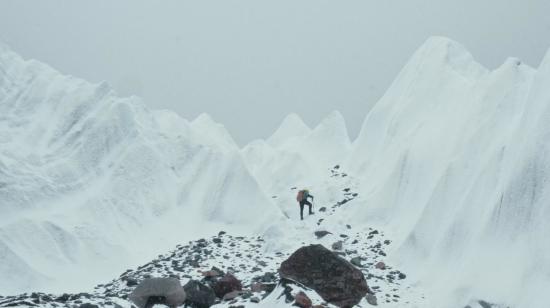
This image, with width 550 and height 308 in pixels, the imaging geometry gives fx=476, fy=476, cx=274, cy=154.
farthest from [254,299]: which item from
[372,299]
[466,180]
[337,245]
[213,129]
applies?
[213,129]

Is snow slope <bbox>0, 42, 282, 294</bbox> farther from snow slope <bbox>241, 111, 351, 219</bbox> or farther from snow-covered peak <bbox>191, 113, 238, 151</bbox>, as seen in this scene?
snow slope <bbox>241, 111, 351, 219</bbox>

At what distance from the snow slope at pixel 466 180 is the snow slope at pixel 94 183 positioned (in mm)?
7966

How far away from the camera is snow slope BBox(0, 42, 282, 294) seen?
72.7 ft

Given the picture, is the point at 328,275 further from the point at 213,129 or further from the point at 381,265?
the point at 213,129

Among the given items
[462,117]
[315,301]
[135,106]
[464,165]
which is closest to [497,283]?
[315,301]

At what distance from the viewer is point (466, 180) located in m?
19.2


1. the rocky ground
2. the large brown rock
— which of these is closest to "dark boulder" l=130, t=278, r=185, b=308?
the rocky ground

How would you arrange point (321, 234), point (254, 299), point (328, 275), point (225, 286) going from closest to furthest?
point (254, 299) < point (328, 275) < point (225, 286) < point (321, 234)

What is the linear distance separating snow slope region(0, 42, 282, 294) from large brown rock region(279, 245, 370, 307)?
1023 cm

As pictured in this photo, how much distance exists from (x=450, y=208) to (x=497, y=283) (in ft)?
19.2

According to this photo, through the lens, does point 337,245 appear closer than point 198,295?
No

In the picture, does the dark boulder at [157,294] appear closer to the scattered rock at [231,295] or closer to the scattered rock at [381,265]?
the scattered rock at [231,295]

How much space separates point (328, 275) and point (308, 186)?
56.8ft

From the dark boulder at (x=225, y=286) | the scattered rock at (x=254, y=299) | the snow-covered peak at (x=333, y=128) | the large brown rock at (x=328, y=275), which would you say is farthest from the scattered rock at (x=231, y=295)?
the snow-covered peak at (x=333, y=128)
